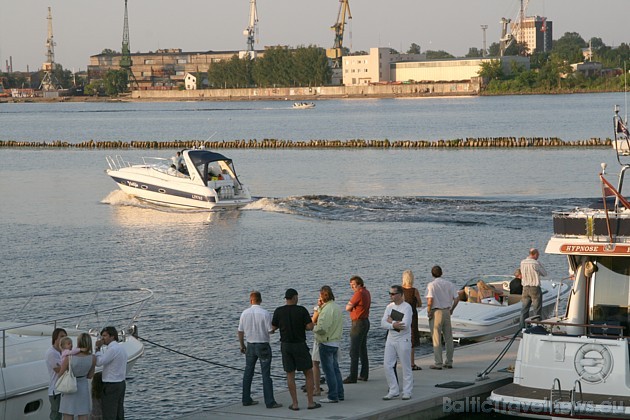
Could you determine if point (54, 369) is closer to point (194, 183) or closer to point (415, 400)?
point (415, 400)

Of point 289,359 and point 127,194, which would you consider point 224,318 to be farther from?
point 127,194

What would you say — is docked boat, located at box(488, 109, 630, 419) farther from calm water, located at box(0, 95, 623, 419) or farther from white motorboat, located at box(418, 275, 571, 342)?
calm water, located at box(0, 95, 623, 419)

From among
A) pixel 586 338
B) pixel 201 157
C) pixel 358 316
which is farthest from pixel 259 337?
pixel 201 157

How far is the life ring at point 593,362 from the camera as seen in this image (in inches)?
612

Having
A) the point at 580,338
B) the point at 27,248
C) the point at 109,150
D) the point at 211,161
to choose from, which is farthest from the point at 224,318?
the point at 109,150

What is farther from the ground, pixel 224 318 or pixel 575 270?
pixel 575 270

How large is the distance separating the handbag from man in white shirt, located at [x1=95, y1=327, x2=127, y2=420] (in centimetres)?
57

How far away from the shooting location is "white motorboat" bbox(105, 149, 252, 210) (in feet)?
167

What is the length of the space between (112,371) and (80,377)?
1.85 feet

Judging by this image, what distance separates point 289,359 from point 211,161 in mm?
34270

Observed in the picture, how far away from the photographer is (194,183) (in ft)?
169

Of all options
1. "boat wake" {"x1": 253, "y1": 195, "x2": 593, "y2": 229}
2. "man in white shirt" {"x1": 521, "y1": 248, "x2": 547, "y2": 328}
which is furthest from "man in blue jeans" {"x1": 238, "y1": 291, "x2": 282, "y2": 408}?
"boat wake" {"x1": 253, "y1": 195, "x2": 593, "y2": 229}

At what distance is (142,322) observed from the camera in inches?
1066

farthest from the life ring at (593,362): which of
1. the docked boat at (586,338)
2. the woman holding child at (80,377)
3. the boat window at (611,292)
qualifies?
the woman holding child at (80,377)
